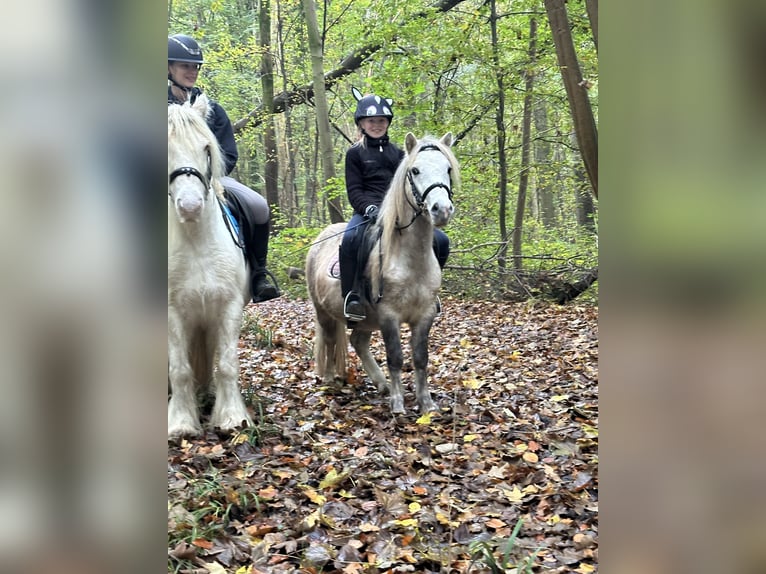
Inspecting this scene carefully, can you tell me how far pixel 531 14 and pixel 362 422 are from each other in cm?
836

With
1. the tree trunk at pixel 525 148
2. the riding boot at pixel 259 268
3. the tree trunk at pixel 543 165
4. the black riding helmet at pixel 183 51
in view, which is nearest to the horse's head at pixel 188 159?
the black riding helmet at pixel 183 51

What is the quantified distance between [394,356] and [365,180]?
1864mm

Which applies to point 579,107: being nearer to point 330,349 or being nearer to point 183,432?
point 330,349

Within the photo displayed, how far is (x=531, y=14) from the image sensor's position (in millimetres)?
9914

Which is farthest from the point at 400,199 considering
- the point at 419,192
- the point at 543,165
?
the point at 543,165

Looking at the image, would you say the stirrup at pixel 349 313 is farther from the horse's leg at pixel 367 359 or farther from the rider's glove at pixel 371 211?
the horse's leg at pixel 367 359

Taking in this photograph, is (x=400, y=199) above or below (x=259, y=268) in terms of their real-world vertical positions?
above

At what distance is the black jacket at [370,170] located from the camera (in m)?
5.57

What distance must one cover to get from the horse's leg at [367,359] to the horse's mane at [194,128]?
265 centimetres

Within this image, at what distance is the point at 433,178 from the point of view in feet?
14.6

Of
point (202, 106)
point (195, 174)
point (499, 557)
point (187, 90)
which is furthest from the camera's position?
point (187, 90)
